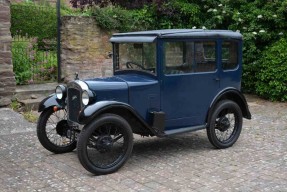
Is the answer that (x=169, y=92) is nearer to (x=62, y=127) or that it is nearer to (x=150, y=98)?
(x=150, y=98)

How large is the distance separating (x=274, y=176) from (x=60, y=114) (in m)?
3.16

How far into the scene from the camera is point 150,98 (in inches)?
222

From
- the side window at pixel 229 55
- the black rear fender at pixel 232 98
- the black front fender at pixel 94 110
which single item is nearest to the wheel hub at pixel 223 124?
the black rear fender at pixel 232 98

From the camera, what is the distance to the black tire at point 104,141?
4.95 metres

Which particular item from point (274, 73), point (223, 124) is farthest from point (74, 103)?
point (274, 73)

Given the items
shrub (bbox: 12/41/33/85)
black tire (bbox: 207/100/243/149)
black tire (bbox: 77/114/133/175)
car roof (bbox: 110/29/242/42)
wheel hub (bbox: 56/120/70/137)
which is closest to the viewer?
black tire (bbox: 77/114/133/175)

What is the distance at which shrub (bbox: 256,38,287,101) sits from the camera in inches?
396

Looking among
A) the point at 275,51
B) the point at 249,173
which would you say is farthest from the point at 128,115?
the point at 275,51

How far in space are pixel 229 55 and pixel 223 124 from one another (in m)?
1.04

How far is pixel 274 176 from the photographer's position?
5.12m

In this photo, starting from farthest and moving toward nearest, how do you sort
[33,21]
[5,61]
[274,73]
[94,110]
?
[33,21] → [274,73] → [5,61] → [94,110]

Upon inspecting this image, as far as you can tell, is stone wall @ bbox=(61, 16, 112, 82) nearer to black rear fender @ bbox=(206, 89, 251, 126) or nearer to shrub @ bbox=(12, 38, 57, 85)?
shrub @ bbox=(12, 38, 57, 85)

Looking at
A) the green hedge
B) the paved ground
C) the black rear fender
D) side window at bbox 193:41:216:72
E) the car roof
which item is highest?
the green hedge

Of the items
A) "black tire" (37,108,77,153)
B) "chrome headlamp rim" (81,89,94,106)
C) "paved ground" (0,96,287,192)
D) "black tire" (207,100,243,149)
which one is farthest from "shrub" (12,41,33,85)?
"black tire" (207,100,243,149)
